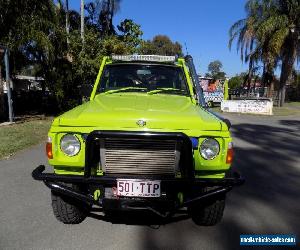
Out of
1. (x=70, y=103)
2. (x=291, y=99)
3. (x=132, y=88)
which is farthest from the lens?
(x=291, y=99)

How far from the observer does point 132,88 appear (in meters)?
6.22

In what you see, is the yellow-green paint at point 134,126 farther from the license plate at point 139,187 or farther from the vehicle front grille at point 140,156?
the license plate at point 139,187

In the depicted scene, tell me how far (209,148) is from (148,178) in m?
0.75

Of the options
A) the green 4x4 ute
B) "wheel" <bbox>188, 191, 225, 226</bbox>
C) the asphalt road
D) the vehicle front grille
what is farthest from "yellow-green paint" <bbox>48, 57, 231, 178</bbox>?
the asphalt road

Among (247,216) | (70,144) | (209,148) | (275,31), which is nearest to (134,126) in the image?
(70,144)

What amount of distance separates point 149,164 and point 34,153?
249 inches

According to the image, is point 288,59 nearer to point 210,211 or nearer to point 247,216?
point 247,216

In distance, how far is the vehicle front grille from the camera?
13.8 feet

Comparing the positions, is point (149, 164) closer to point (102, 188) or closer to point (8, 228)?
point (102, 188)

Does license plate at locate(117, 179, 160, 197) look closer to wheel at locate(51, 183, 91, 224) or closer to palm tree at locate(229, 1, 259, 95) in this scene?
wheel at locate(51, 183, 91, 224)

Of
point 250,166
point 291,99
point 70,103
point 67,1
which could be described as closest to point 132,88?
point 250,166

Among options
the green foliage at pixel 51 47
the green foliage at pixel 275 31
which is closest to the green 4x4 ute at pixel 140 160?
the green foliage at pixel 51 47

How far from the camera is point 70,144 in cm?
443

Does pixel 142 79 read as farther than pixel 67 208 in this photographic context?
Yes
